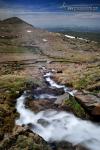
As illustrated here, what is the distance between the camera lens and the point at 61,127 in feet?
62.3

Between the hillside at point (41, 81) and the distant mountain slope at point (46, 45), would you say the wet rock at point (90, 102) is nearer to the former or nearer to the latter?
the hillside at point (41, 81)

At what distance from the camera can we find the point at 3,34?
64.2m

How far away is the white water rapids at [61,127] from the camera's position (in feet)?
56.6

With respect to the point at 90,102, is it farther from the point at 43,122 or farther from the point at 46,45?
the point at 46,45

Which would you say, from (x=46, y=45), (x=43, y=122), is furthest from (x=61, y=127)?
(x=46, y=45)

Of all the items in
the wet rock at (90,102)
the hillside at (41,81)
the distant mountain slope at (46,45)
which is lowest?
the distant mountain slope at (46,45)

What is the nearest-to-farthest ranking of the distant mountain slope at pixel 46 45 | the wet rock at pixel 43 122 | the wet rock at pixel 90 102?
the wet rock at pixel 43 122 → the wet rock at pixel 90 102 → the distant mountain slope at pixel 46 45

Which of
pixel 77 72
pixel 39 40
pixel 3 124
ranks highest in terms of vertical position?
pixel 3 124

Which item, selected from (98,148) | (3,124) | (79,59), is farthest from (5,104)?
(79,59)

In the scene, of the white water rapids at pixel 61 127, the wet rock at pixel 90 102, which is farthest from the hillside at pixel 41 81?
the white water rapids at pixel 61 127

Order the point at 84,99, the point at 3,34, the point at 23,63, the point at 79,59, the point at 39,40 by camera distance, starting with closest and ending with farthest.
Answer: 1. the point at 84,99
2. the point at 23,63
3. the point at 79,59
4. the point at 39,40
5. the point at 3,34

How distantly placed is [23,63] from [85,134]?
21.8 m

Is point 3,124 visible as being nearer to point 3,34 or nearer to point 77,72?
point 77,72

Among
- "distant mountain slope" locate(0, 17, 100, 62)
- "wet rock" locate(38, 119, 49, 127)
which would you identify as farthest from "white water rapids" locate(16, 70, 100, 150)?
"distant mountain slope" locate(0, 17, 100, 62)
